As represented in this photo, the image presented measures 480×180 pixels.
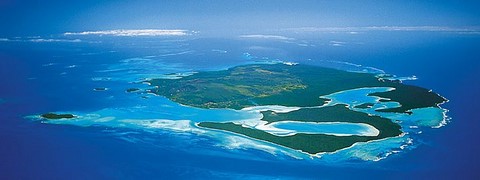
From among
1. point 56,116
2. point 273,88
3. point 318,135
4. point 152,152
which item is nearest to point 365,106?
point 318,135

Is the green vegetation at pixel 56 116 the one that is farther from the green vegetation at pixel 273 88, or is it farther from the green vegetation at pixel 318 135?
the green vegetation at pixel 318 135

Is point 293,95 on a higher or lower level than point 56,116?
higher

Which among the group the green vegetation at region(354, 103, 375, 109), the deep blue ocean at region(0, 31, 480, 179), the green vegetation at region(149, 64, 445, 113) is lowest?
the deep blue ocean at region(0, 31, 480, 179)

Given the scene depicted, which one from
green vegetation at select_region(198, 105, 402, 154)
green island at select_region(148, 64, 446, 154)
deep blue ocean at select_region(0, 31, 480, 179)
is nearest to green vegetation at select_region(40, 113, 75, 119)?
deep blue ocean at select_region(0, 31, 480, 179)

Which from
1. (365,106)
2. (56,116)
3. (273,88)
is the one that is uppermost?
(273,88)

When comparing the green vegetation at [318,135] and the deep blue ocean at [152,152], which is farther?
the green vegetation at [318,135]

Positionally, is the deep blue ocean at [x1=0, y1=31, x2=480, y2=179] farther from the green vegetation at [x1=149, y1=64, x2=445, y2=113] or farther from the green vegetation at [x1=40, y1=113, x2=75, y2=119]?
the green vegetation at [x1=149, y1=64, x2=445, y2=113]

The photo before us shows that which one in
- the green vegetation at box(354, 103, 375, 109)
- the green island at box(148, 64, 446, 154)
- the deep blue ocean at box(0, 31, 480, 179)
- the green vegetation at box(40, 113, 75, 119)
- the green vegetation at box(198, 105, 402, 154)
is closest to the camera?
the deep blue ocean at box(0, 31, 480, 179)

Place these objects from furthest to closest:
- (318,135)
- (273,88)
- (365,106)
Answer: (273,88) → (365,106) → (318,135)

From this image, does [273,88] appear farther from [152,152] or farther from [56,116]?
[56,116]

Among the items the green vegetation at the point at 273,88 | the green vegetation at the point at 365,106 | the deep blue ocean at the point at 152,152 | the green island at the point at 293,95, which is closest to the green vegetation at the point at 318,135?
the green island at the point at 293,95
